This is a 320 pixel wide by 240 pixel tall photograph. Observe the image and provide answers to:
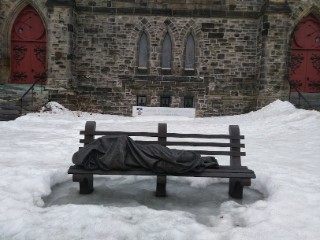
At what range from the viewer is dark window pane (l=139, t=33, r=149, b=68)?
603 inches

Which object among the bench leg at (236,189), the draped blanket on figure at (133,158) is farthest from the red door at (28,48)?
the bench leg at (236,189)

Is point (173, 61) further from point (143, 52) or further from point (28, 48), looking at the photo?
point (28, 48)

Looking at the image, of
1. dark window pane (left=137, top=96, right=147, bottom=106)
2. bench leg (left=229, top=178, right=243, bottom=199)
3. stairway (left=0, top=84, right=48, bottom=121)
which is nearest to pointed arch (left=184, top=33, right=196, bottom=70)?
dark window pane (left=137, top=96, right=147, bottom=106)

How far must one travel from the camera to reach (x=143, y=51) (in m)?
15.4

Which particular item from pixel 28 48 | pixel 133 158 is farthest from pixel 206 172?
pixel 28 48

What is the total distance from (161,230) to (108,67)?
12708 mm

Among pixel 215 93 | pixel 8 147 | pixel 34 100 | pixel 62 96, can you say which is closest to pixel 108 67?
pixel 62 96

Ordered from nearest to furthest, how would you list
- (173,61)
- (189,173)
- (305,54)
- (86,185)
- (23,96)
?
(189,173) < (86,185) < (23,96) < (173,61) < (305,54)

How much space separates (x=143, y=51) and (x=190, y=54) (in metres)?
2.29

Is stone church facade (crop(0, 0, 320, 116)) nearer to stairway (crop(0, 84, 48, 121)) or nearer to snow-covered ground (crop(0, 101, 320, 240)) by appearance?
stairway (crop(0, 84, 48, 121))

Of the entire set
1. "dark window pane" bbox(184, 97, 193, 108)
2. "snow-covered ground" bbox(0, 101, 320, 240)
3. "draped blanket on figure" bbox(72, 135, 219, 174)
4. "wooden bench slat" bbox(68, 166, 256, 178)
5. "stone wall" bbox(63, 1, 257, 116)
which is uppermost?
"stone wall" bbox(63, 1, 257, 116)

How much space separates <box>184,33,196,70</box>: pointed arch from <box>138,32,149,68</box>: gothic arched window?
6.37 ft

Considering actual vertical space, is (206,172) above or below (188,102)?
below

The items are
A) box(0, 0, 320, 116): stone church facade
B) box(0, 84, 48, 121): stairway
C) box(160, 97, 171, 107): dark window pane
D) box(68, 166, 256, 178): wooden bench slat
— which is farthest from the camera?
box(160, 97, 171, 107): dark window pane
